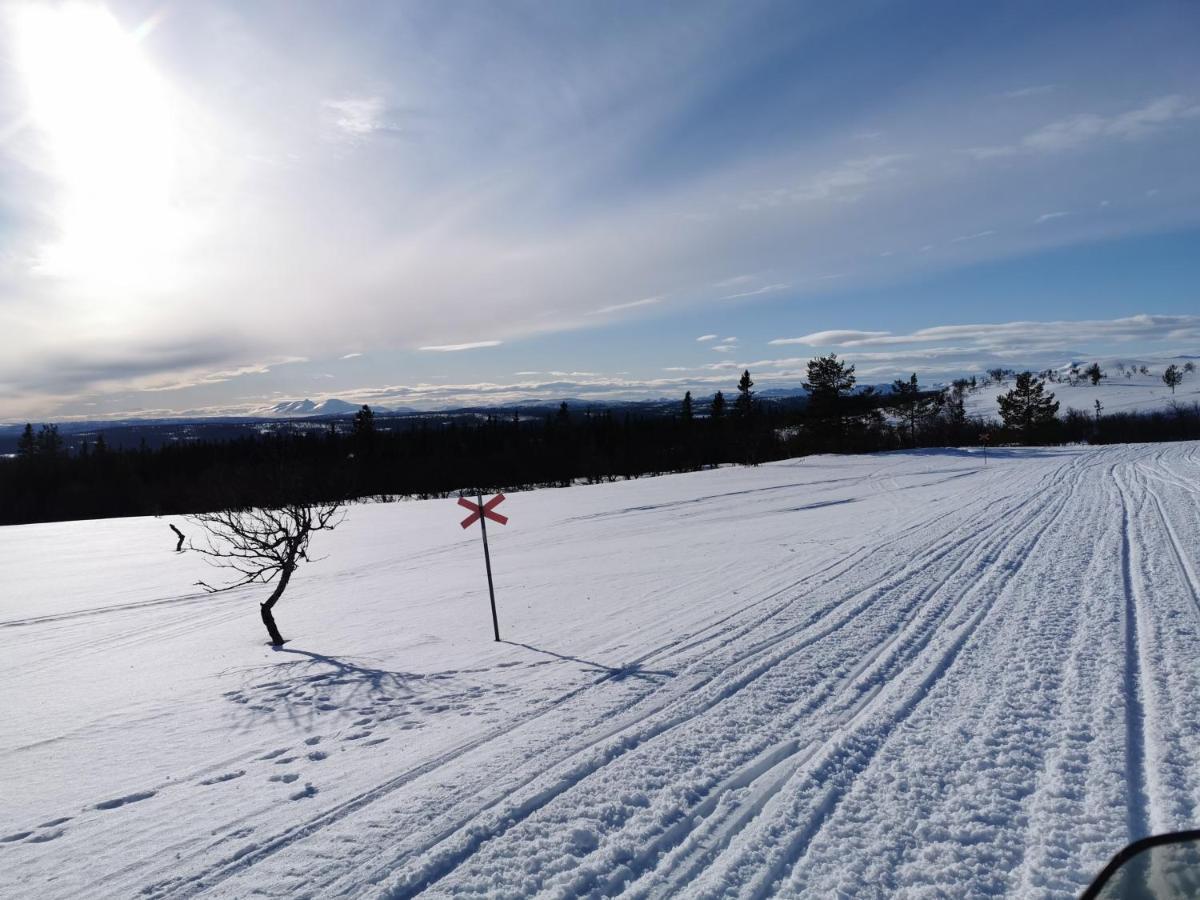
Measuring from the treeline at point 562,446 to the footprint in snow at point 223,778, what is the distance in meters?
52.8

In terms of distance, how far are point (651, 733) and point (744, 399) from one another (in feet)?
219

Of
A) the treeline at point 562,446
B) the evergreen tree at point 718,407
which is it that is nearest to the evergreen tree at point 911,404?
the treeline at point 562,446

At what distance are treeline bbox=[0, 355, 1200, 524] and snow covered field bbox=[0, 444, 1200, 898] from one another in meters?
46.3

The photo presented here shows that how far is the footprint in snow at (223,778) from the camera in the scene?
5258mm

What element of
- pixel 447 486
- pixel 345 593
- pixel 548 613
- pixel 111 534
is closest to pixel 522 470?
pixel 447 486

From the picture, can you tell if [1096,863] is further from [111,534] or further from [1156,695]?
[111,534]

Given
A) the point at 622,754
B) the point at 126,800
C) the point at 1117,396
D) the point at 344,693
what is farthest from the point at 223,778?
the point at 1117,396

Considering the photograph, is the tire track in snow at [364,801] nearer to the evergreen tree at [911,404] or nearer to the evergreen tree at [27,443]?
the evergreen tree at [911,404]

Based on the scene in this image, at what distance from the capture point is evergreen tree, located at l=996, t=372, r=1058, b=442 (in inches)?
2542

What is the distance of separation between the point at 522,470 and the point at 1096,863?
3072 inches

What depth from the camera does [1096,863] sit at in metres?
3.49

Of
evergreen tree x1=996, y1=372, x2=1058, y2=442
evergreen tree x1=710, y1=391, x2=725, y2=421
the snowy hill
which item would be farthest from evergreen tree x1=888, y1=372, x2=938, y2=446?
the snowy hill

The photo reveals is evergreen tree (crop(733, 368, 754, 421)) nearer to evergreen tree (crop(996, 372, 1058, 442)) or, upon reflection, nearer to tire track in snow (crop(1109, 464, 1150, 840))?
evergreen tree (crop(996, 372, 1058, 442))

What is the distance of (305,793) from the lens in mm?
4887
